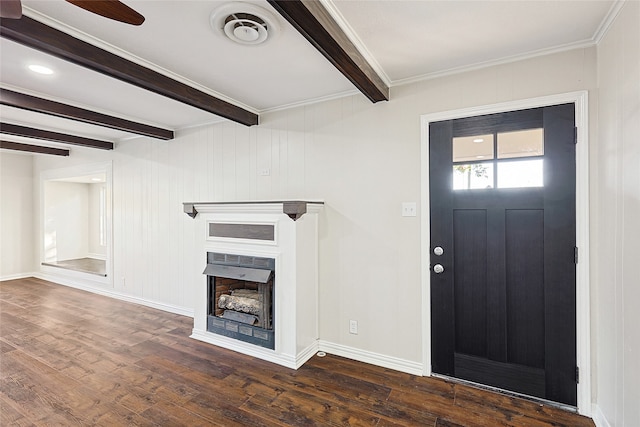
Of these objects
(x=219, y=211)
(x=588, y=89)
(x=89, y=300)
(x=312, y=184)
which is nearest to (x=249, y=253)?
(x=219, y=211)

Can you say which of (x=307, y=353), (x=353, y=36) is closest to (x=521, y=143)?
(x=353, y=36)

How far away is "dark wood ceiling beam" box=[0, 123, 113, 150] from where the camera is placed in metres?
3.92

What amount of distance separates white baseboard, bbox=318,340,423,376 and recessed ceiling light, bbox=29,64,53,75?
10.7ft

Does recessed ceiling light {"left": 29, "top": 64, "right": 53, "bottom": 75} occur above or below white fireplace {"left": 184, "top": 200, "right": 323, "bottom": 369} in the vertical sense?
above

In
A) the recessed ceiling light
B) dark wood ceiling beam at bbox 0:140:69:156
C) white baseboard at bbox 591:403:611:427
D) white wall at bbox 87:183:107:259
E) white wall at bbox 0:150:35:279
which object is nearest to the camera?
white baseboard at bbox 591:403:611:427

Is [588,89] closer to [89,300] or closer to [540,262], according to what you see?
[540,262]

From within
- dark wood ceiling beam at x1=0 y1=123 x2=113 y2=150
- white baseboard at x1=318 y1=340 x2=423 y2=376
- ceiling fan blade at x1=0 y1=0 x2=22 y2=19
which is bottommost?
white baseboard at x1=318 y1=340 x2=423 y2=376

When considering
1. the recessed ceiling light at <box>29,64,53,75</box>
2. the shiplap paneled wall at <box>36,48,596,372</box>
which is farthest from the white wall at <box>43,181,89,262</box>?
the recessed ceiling light at <box>29,64,53,75</box>

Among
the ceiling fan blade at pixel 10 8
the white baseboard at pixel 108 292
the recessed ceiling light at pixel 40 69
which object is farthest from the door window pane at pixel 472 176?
the white baseboard at pixel 108 292

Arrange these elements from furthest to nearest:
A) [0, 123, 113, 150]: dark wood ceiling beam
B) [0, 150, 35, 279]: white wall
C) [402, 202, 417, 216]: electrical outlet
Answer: [0, 150, 35, 279]: white wall < [0, 123, 113, 150]: dark wood ceiling beam < [402, 202, 417, 216]: electrical outlet

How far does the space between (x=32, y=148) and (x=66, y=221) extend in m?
2.08

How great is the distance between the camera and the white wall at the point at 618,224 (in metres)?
1.54

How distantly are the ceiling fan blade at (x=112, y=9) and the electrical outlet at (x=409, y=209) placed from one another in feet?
7.02

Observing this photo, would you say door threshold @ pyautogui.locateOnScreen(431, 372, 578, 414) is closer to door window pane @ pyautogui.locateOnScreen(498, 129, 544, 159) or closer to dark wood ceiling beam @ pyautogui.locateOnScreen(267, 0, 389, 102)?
door window pane @ pyautogui.locateOnScreen(498, 129, 544, 159)
